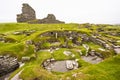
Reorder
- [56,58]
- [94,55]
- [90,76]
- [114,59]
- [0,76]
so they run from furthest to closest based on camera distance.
Result: [94,55]
[56,58]
[0,76]
[114,59]
[90,76]

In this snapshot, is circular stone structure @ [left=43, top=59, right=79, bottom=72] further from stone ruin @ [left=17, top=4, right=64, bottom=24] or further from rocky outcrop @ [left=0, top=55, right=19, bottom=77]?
stone ruin @ [left=17, top=4, right=64, bottom=24]

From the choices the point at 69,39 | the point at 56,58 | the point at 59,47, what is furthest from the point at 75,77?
the point at 69,39

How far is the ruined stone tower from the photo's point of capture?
302 ft

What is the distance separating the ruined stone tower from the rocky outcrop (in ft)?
202

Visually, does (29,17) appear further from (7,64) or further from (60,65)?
(60,65)

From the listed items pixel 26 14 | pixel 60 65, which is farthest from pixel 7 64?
pixel 26 14

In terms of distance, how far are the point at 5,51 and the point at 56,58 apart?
11087mm

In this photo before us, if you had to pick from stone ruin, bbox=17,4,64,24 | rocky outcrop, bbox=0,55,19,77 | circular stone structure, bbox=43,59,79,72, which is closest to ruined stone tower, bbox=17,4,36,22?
stone ruin, bbox=17,4,64,24

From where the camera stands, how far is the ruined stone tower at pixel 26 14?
92.0 metres

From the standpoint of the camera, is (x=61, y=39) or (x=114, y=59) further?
(x=61, y=39)

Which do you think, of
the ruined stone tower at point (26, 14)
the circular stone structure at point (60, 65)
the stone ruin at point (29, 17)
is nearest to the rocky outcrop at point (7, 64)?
the circular stone structure at point (60, 65)

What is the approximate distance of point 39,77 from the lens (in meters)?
22.3

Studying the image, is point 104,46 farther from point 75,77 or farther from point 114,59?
point 75,77

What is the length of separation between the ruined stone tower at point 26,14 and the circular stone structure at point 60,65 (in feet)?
209
